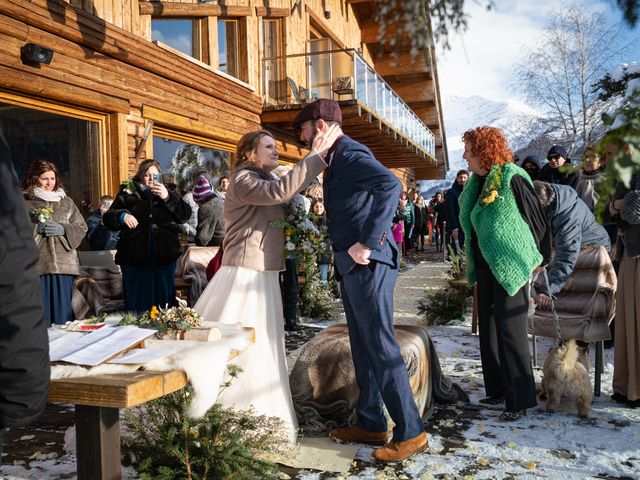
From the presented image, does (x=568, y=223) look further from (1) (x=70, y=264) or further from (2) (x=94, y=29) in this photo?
(2) (x=94, y=29)

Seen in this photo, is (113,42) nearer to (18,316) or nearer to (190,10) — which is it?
(190,10)

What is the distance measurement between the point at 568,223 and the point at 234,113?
8.27m

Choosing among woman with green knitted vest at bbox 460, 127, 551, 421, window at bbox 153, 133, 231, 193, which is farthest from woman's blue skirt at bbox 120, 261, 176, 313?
window at bbox 153, 133, 231, 193

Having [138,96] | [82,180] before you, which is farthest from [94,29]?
[82,180]

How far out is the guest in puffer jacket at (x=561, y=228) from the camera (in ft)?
13.9

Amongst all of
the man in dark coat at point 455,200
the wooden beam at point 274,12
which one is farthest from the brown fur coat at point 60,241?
the wooden beam at point 274,12

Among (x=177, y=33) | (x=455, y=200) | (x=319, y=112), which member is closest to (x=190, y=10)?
(x=177, y=33)

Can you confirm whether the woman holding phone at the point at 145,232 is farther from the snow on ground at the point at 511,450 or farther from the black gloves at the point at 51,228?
the snow on ground at the point at 511,450

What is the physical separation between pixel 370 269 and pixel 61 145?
19.2ft

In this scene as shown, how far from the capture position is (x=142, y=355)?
2135 mm

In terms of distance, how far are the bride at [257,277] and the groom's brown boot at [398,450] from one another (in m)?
0.53

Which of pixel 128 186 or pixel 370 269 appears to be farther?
pixel 128 186

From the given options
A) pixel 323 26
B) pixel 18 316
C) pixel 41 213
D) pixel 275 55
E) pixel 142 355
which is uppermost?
pixel 323 26

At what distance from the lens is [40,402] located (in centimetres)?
161
